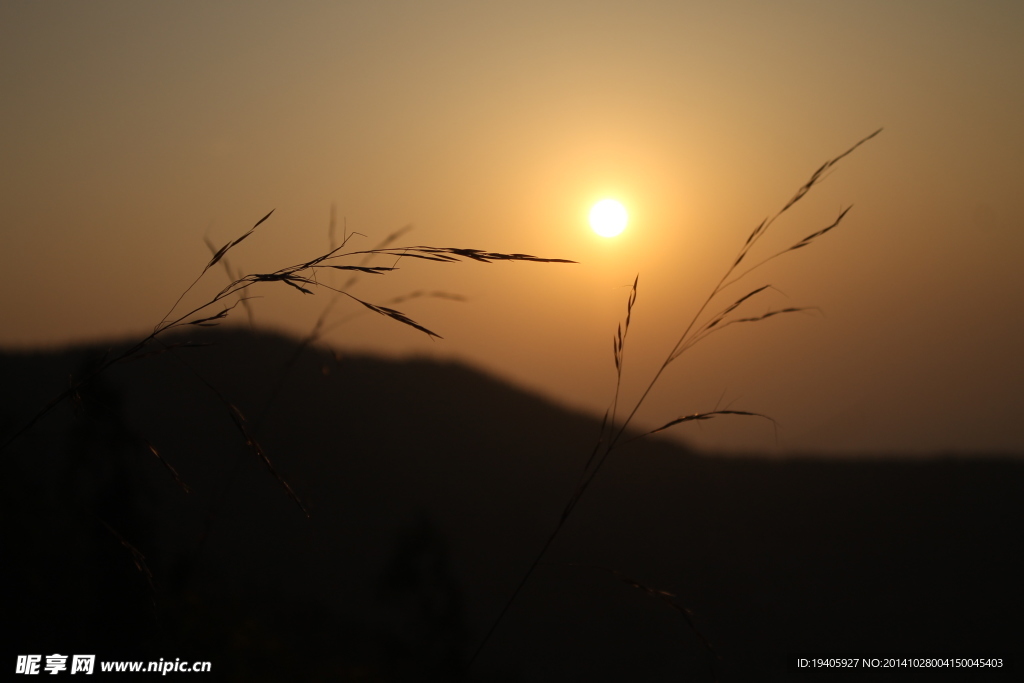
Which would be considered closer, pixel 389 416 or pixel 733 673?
pixel 733 673

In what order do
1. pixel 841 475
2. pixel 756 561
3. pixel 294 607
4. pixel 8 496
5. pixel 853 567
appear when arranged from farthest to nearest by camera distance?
pixel 841 475, pixel 756 561, pixel 853 567, pixel 294 607, pixel 8 496

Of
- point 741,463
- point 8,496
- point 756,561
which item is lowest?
point 8,496

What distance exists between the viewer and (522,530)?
45.5ft

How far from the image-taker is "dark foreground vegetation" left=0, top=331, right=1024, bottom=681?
954 cm

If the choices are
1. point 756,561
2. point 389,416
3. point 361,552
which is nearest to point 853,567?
point 756,561

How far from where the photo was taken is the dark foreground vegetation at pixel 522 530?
31.3 feet

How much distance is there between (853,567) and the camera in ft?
36.7

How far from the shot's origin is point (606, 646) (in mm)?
11750

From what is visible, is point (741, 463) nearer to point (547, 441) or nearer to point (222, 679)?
point (547, 441)

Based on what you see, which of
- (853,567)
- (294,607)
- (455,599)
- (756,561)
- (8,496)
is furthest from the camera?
(756,561)

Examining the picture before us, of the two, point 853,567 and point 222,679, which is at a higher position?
point 853,567

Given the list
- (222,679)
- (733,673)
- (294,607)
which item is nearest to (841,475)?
(733,673)

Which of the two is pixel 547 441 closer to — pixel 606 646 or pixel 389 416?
pixel 389 416

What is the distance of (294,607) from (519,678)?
12.4 ft
